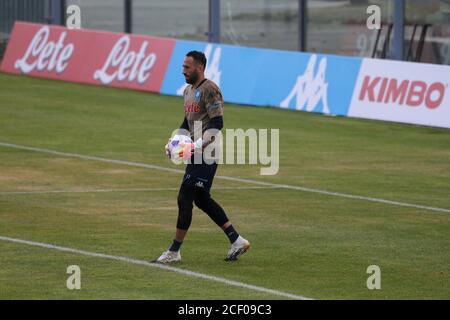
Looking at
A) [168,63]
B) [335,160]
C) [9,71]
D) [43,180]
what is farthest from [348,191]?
[9,71]

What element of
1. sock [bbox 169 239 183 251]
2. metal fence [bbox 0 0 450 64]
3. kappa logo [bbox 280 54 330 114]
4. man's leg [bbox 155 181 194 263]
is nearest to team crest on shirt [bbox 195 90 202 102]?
man's leg [bbox 155 181 194 263]

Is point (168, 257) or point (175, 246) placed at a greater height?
point (175, 246)

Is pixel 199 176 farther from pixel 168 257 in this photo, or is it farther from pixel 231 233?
pixel 168 257

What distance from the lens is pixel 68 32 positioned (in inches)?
1283

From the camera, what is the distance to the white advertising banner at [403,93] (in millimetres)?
23859

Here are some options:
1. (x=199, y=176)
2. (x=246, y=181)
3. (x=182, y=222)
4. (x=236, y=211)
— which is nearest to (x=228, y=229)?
(x=182, y=222)

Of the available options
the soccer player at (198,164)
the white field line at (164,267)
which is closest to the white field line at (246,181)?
the soccer player at (198,164)

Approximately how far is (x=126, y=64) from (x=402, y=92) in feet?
28.6

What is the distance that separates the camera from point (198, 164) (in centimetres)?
1286

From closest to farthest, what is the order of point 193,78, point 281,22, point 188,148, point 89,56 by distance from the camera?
point 188,148
point 193,78
point 89,56
point 281,22

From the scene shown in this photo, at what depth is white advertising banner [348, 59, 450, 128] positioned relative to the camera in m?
23.9

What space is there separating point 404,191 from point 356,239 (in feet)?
12.3

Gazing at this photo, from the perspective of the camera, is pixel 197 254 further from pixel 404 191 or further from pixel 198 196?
pixel 404 191

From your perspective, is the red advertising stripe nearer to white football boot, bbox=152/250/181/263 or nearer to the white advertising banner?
the white advertising banner
